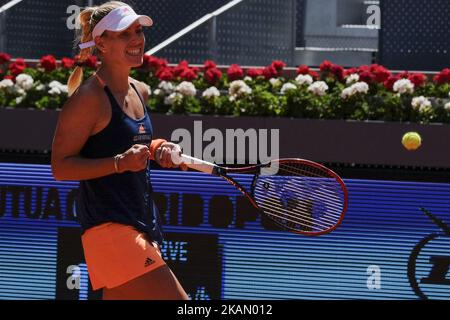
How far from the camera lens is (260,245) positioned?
5.39 metres

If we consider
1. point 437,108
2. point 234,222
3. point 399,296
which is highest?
point 437,108

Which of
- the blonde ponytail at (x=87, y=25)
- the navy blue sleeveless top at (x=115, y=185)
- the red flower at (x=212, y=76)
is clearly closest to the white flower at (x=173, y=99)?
the red flower at (x=212, y=76)

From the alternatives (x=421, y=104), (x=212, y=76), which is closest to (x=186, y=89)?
(x=212, y=76)

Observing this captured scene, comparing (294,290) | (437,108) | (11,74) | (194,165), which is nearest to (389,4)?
(437,108)

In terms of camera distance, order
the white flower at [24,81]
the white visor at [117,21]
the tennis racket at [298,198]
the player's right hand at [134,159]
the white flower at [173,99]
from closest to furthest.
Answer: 1. the player's right hand at [134,159]
2. the white visor at [117,21]
3. the tennis racket at [298,198]
4. the white flower at [173,99]
5. the white flower at [24,81]

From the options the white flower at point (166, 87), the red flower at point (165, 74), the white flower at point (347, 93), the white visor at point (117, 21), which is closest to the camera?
the white visor at point (117, 21)

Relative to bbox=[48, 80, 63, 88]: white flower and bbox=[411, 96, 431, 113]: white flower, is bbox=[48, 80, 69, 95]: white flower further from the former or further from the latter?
bbox=[411, 96, 431, 113]: white flower

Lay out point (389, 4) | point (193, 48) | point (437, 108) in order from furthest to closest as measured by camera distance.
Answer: point (193, 48), point (389, 4), point (437, 108)

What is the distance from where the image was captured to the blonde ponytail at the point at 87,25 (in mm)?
3602

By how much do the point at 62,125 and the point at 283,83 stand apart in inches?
138

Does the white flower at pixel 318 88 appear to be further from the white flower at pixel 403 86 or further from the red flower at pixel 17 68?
the red flower at pixel 17 68

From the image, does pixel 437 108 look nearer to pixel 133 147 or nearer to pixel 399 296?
pixel 399 296

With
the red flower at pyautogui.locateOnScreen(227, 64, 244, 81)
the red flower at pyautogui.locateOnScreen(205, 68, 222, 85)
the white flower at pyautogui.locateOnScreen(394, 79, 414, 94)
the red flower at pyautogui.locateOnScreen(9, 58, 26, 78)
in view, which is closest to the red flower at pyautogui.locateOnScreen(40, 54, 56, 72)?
the red flower at pyautogui.locateOnScreen(9, 58, 26, 78)

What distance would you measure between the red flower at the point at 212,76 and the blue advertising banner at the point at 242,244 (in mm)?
1471
